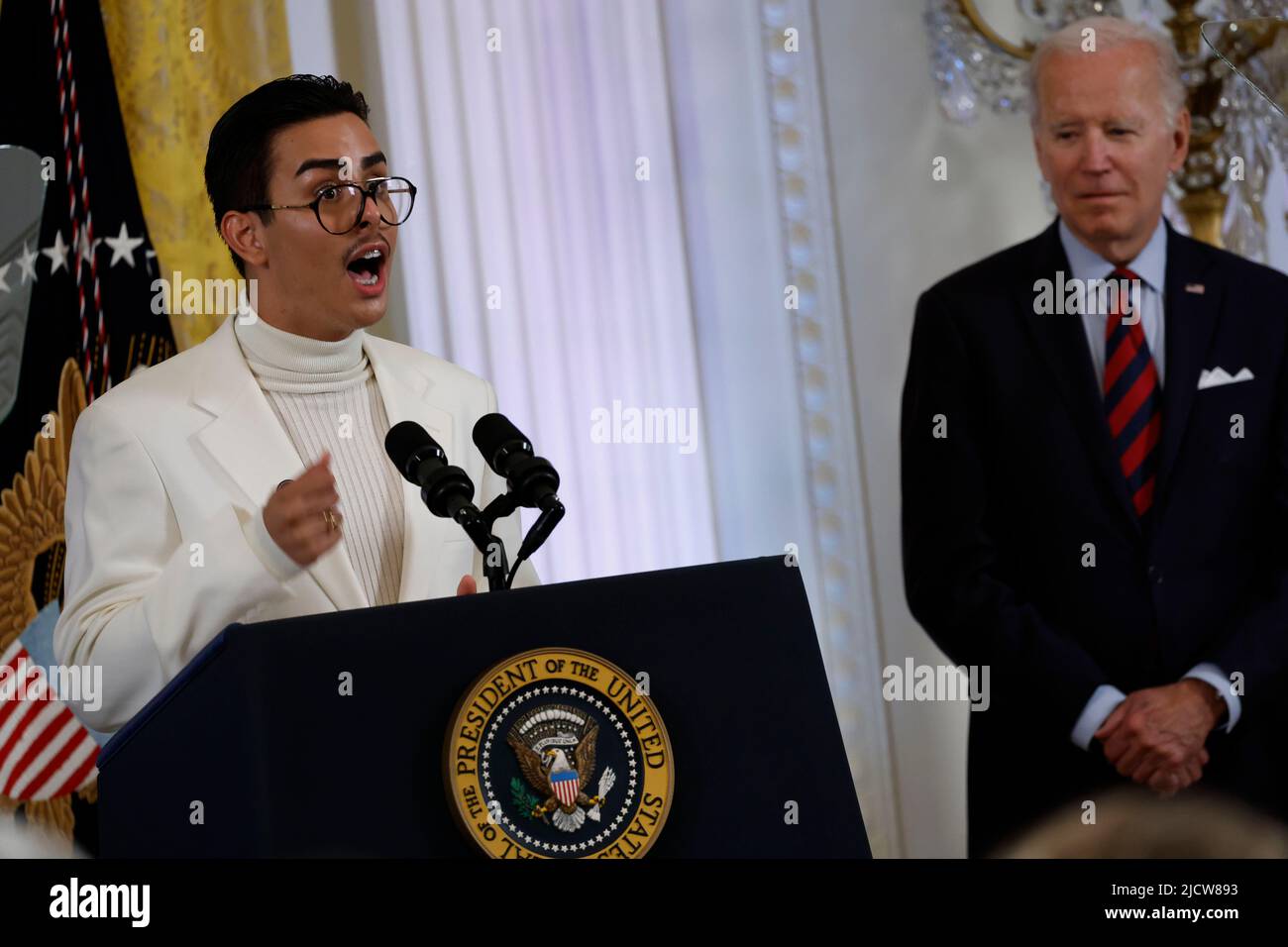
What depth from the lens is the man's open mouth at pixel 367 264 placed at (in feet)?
Result: 8.49

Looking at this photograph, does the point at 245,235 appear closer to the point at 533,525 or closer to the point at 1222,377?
the point at 533,525

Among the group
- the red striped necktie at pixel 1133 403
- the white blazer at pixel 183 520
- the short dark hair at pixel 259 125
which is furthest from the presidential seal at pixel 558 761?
the red striped necktie at pixel 1133 403

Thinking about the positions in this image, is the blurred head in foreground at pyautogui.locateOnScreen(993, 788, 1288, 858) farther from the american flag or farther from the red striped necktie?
the american flag

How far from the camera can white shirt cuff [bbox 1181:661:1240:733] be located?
10.0 feet

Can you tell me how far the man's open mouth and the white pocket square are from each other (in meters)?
1.65

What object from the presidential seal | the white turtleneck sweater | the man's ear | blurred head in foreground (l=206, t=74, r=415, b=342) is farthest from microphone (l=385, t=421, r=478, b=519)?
the man's ear

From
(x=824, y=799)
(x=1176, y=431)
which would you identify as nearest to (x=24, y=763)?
(x=824, y=799)

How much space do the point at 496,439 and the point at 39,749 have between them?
69.6 inches

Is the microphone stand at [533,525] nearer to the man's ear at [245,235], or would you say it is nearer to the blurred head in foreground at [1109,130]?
the man's ear at [245,235]

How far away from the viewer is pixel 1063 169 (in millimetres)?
3367

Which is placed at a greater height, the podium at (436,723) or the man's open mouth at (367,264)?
the man's open mouth at (367,264)

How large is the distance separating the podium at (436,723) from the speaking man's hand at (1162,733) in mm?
1387

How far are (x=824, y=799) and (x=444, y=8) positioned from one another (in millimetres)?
2339

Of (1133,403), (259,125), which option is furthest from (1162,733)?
(259,125)
